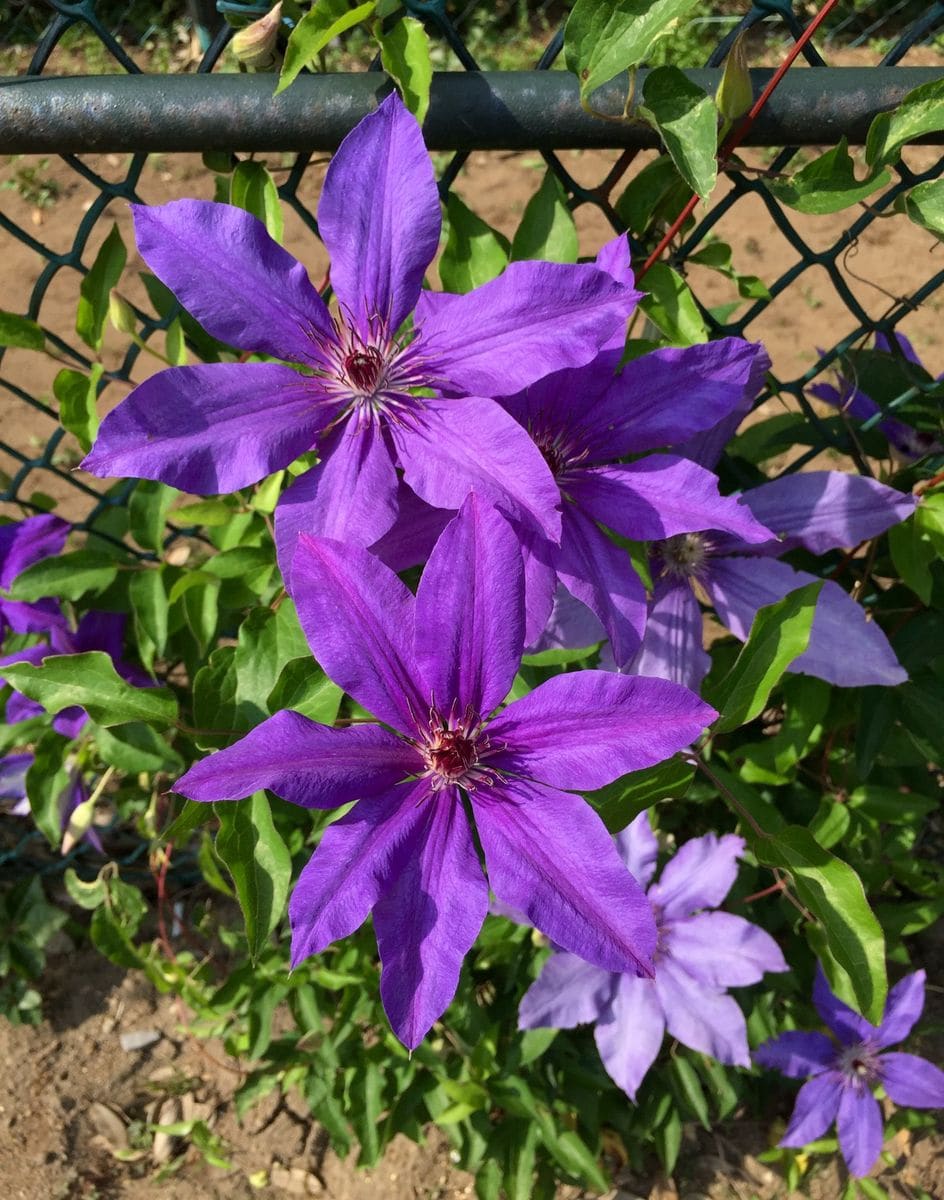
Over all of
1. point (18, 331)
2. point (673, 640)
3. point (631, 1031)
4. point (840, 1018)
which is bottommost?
point (840, 1018)

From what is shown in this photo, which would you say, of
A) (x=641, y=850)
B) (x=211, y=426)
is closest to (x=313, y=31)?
(x=211, y=426)

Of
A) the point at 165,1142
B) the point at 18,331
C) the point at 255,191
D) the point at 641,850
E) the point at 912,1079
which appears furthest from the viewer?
the point at 165,1142

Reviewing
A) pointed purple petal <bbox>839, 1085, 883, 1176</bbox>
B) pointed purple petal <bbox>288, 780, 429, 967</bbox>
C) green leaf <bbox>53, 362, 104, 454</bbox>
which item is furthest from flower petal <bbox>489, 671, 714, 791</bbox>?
pointed purple petal <bbox>839, 1085, 883, 1176</bbox>

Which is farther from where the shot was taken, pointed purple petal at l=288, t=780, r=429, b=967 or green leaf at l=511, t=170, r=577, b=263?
green leaf at l=511, t=170, r=577, b=263

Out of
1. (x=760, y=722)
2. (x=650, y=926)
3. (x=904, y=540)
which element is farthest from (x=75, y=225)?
(x=650, y=926)

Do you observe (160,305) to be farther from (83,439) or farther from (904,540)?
(904,540)

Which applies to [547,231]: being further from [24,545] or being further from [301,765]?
[24,545]

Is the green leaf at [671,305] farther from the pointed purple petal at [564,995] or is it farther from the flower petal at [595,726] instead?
the pointed purple petal at [564,995]

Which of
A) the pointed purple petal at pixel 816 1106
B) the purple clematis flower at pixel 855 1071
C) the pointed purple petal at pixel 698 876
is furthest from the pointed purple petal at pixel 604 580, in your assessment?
the pointed purple petal at pixel 816 1106

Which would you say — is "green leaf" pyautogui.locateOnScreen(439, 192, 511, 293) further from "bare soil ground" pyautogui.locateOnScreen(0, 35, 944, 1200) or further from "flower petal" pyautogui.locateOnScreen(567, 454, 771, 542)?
"bare soil ground" pyautogui.locateOnScreen(0, 35, 944, 1200)
